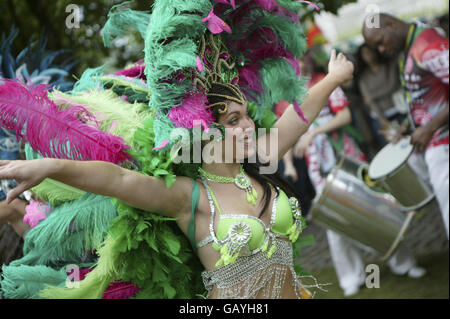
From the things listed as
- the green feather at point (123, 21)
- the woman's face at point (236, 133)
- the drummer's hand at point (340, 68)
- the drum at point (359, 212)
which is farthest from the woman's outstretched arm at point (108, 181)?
the drum at point (359, 212)

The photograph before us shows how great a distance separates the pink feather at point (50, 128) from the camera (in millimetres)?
2010

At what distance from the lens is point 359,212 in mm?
4156

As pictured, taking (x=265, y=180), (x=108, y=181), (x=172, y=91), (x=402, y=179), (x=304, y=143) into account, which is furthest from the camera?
(x=304, y=143)

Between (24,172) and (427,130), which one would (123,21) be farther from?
(427,130)

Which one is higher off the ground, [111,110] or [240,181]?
[111,110]

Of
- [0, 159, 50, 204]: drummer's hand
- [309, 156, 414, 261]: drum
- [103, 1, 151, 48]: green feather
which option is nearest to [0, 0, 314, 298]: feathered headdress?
[103, 1, 151, 48]: green feather

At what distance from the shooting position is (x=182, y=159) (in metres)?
2.20

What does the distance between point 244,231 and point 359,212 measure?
2312 millimetres

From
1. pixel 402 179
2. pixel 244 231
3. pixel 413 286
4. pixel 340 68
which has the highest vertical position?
pixel 340 68

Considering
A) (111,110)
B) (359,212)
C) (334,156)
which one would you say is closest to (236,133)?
(111,110)

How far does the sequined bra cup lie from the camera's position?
6.77 ft

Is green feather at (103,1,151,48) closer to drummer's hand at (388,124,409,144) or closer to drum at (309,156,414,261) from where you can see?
drum at (309,156,414,261)

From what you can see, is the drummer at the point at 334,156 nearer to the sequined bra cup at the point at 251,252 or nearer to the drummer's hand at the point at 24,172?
the sequined bra cup at the point at 251,252
